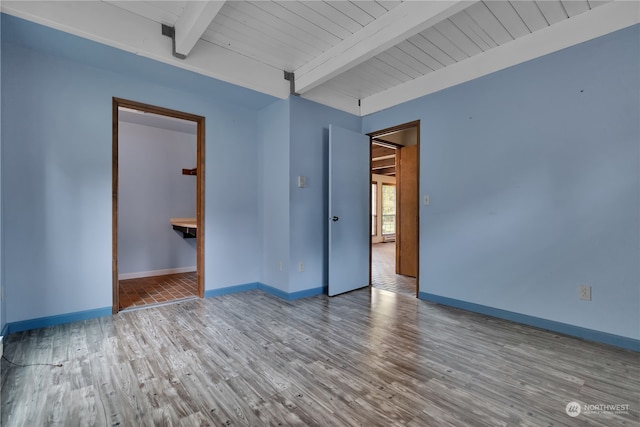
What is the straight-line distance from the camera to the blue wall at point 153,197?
4.61 m

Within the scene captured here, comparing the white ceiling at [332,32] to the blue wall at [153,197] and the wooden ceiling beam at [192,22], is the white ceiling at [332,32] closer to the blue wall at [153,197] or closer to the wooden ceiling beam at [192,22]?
the wooden ceiling beam at [192,22]

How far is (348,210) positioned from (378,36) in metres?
2.07

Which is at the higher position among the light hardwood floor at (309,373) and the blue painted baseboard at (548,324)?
the blue painted baseboard at (548,324)

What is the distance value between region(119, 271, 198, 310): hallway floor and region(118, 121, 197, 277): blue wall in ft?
1.16

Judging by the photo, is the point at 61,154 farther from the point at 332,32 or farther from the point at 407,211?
the point at 407,211

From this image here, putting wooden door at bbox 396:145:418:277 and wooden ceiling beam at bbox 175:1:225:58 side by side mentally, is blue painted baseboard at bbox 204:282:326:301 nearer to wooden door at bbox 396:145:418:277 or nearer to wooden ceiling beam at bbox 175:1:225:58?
wooden door at bbox 396:145:418:277

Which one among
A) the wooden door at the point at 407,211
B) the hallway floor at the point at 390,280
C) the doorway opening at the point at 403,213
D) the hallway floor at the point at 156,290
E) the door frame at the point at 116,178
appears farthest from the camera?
the wooden door at the point at 407,211

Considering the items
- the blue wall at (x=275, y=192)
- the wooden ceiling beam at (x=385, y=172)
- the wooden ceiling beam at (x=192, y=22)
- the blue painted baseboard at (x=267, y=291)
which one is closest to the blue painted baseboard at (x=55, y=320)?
the blue painted baseboard at (x=267, y=291)

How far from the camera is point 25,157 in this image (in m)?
2.62

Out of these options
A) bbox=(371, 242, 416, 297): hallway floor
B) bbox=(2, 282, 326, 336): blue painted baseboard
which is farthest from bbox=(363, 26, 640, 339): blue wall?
bbox=(2, 282, 326, 336): blue painted baseboard

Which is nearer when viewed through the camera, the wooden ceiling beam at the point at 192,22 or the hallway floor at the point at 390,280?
the wooden ceiling beam at the point at 192,22

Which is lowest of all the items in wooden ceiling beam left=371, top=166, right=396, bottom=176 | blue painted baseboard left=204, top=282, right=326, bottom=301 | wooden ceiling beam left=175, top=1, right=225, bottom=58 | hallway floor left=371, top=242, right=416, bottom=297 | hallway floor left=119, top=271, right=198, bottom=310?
hallway floor left=371, top=242, right=416, bottom=297

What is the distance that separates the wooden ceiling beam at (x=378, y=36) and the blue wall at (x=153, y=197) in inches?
111

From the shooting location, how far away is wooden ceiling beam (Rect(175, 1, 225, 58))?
218 centimetres
